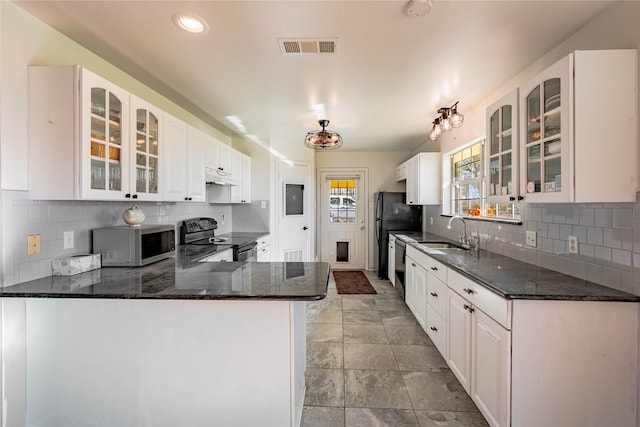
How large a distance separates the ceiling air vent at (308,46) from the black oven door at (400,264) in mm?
2465

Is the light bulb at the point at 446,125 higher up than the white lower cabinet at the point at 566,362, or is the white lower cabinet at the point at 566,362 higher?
the light bulb at the point at 446,125

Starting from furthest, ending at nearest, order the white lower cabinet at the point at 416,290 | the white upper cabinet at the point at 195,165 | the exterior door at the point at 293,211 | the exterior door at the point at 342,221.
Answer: the exterior door at the point at 342,221, the exterior door at the point at 293,211, the white lower cabinet at the point at 416,290, the white upper cabinet at the point at 195,165

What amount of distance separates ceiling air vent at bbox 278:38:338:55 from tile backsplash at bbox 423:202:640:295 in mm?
1838

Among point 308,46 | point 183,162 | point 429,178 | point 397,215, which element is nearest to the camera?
point 308,46

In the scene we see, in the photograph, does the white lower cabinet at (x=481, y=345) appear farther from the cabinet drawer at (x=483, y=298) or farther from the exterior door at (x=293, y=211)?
the exterior door at (x=293, y=211)

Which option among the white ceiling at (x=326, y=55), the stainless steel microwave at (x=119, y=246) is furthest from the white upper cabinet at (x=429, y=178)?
the stainless steel microwave at (x=119, y=246)

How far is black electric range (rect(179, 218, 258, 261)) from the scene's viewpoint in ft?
10.5

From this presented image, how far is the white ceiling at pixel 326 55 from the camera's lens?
156cm

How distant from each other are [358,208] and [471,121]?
298 centimetres

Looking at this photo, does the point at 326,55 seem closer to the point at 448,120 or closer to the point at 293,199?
the point at 448,120

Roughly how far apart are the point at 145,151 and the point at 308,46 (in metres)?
1.39

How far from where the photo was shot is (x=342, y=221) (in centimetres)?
586

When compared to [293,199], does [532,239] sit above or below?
below

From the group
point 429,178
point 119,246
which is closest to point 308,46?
point 119,246
